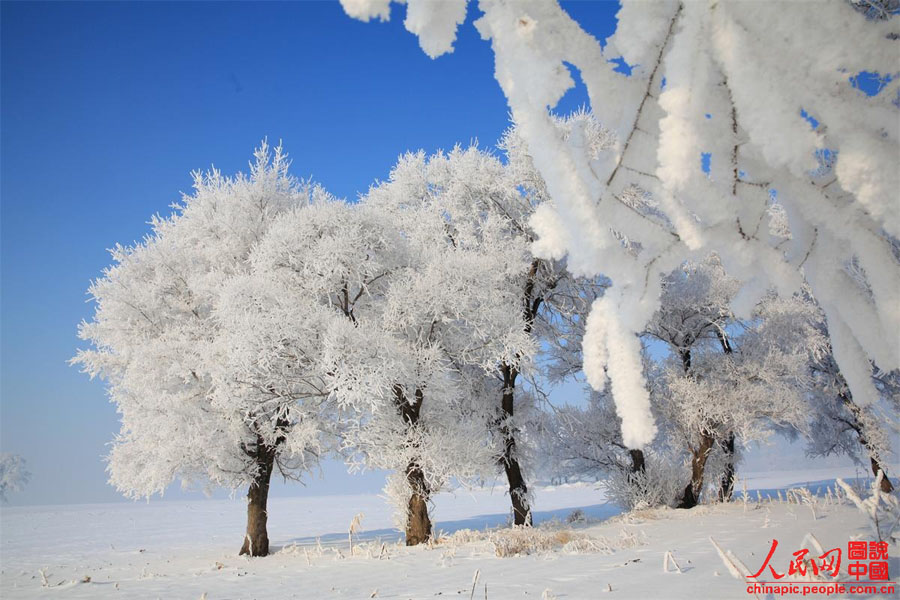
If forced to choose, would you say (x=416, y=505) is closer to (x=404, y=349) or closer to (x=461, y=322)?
(x=404, y=349)

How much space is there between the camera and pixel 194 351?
1191 centimetres

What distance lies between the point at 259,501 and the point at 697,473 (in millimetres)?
11677

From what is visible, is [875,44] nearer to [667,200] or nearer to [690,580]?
[667,200]

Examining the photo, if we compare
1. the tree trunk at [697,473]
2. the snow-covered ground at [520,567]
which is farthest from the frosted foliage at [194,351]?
the tree trunk at [697,473]

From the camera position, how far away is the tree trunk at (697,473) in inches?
561

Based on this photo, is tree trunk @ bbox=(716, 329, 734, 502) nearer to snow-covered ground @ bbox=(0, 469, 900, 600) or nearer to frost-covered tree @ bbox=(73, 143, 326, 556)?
snow-covered ground @ bbox=(0, 469, 900, 600)

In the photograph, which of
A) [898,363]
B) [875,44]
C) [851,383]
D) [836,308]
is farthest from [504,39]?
[851,383]

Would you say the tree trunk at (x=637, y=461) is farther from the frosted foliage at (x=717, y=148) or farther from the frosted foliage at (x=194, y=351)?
the frosted foliage at (x=717, y=148)

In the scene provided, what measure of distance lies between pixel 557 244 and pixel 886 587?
3937mm

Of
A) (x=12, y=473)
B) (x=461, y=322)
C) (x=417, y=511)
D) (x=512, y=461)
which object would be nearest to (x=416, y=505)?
(x=417, y=511)

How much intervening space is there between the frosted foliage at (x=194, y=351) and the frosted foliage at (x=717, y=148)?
356 inches

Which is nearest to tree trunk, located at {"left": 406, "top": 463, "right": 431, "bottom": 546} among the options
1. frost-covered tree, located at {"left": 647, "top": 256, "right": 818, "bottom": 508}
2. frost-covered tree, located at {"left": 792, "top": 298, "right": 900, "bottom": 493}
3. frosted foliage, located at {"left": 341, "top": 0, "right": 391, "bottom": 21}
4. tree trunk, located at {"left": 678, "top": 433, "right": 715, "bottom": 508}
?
frost-covered tree, located at {"left": 647, "top": 256, "right": 818, "bottom": 508}

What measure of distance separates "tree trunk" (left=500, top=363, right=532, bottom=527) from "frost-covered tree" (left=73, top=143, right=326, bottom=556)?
181 inches

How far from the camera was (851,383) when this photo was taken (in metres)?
1.87
